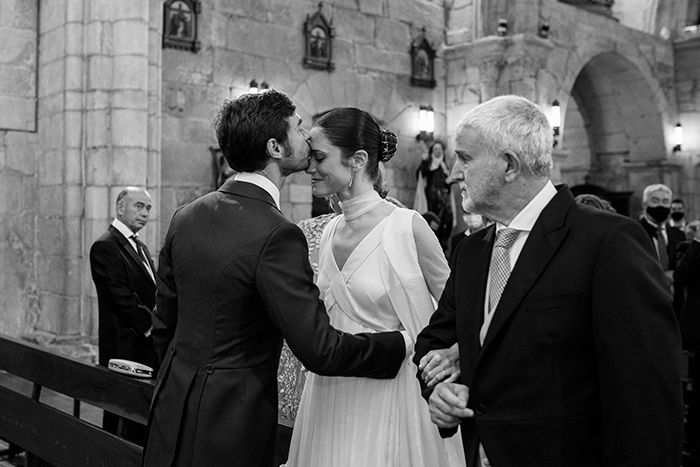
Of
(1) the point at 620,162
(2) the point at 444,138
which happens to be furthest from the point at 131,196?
(1) the point at 620,162

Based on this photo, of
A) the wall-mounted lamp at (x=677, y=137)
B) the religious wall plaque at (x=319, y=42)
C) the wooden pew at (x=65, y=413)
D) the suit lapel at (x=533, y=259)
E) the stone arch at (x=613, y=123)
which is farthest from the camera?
the wall-mounted lamp at (x=677, y=137)

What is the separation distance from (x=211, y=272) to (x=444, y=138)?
7.82 meters

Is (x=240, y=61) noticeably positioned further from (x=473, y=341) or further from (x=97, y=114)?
(x=473, y=341)

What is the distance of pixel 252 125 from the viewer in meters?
1.90

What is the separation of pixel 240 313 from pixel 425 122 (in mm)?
7425

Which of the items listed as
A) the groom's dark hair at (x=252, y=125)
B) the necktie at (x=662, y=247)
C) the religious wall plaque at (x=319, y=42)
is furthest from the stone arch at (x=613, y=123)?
the groom's dark hair at (x=252, y=125)

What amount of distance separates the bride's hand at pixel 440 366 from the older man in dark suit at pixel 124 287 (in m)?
2.67

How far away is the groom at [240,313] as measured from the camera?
1.84m

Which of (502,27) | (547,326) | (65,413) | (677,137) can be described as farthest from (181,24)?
(677,137)

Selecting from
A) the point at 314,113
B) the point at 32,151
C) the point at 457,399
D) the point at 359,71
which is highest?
the point at 359,71

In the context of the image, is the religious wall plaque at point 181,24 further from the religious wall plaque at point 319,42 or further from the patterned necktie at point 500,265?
the patterned necktie at point 500,265

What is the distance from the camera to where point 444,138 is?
941 centimetres

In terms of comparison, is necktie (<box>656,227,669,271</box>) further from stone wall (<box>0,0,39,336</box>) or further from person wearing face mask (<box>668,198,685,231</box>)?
stone wall (<box>0,0,39,336</box>)

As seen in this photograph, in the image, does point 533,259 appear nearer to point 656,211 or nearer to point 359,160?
point 359,160
